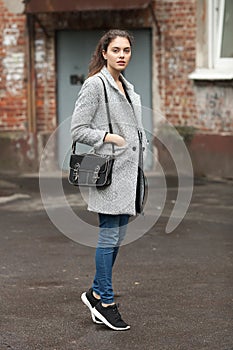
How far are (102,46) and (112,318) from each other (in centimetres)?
172

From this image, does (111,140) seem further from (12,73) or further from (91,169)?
(12,73)

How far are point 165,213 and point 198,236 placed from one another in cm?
131

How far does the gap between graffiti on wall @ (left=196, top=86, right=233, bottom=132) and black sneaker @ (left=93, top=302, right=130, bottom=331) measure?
773 cm

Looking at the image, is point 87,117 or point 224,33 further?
point 224,33

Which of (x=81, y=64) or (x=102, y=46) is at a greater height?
(x=102, y=46)

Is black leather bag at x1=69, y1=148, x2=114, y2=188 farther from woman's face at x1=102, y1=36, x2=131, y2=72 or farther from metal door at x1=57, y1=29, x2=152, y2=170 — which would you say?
metal door at x1=57, y1=29, x2=152, y2=170

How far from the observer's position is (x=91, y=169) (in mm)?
6156

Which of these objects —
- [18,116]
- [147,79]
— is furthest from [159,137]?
[18,116]

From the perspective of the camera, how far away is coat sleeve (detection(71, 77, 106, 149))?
20.1 ft

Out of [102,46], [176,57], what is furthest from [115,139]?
[176,57]

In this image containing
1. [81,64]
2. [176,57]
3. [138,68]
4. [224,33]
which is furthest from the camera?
[81,64]

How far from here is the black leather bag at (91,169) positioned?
6129 millimetres

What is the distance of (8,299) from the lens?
23.1 ft

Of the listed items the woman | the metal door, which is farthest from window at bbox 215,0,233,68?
the woman
